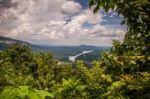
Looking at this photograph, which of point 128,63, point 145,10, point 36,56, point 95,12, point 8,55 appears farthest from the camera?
point 36,56

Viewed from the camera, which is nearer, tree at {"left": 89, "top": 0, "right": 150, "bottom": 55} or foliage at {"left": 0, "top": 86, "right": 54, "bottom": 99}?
foliage at {"left": 0, "top": 86, "right": 54, "bottom": 99}

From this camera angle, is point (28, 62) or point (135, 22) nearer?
point (135, 22)

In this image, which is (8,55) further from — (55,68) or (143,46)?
(143,46)

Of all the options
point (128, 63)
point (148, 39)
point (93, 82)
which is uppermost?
point (148, 39)

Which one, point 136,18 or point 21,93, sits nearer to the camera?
point 21,93

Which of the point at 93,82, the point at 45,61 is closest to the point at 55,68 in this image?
the point at 45,61

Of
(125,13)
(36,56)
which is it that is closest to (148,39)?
(125,13)

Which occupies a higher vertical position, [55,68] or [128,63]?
[128,63]

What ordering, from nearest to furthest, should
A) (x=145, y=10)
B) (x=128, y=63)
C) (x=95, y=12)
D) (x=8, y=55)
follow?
(x=95, y=12) < (x=145, y=10) < (x=128, y=63) < (x=8, y=55)

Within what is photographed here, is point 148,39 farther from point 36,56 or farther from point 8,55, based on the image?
point 36,56

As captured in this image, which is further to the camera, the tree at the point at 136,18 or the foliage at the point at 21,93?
the tree at the point at 136,18
